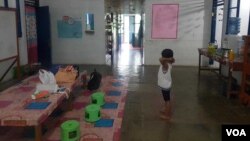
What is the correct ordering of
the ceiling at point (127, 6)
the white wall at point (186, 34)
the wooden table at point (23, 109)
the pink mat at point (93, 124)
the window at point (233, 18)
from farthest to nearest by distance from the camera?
the ceiling at point (127, 6) → the white wall at point (186, 34) → the window at point (233, 18) → the pink mat at point (93, 124) → the wooden table at point (23, 109)

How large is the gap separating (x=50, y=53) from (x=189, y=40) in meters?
4.49

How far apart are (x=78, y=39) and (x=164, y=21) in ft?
9.43

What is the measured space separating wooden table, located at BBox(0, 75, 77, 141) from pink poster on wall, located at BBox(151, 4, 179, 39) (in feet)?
16.5

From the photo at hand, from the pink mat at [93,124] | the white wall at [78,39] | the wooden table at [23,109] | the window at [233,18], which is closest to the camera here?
the wooden table at [23,109]

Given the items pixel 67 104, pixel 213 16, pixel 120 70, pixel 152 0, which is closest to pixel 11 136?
pixel 67 104

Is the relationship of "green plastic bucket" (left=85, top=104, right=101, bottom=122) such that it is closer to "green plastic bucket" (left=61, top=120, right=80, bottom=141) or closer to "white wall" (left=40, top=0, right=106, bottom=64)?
"green plastic bucket" (left=61, top=120, right=80, bottom=141)

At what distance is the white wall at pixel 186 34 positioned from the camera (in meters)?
7.79

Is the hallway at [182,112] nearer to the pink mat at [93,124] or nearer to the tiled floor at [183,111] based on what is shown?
the tiled floor at [183,111]

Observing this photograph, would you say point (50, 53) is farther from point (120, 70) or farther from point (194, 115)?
point (194, 115)

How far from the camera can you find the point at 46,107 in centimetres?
273

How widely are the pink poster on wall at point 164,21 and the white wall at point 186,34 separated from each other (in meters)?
0.10

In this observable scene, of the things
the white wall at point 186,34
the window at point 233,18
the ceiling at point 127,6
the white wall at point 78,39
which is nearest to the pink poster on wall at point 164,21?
the white wall at point 186,34

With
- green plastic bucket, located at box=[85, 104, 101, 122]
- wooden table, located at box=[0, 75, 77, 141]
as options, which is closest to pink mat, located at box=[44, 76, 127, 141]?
green plastic bucket, located at box=[85, 104, 101, 122]

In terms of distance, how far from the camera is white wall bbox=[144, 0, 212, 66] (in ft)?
25.5
